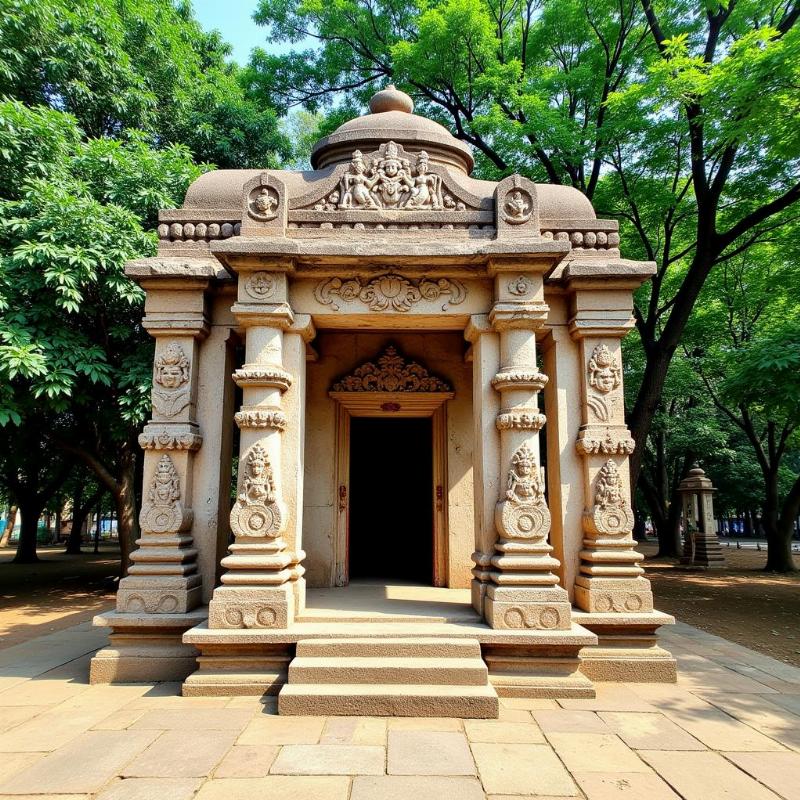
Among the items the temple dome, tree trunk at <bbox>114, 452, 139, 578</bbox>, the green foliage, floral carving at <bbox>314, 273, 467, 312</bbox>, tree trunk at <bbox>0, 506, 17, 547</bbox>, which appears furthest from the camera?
tree trunk at <bbox>0, 506, 17, 547</bbox>

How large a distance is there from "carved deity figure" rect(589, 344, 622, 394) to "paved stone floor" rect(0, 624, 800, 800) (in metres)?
2.83

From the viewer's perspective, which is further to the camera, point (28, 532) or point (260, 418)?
point (28, 532)

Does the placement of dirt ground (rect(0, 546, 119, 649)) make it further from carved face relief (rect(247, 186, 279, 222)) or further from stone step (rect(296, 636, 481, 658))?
carved face relief (rect(247, 186, 279, 222))

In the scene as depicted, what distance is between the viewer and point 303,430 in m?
5.88

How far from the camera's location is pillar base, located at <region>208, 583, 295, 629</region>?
478 cm

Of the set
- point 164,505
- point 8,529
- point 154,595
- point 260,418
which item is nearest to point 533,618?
point 260,418

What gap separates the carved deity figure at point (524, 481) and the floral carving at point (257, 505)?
213 centimetres

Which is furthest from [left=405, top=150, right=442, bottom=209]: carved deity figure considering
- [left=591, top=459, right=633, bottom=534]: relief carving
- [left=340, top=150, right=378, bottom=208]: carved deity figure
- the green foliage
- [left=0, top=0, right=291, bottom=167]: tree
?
[left=0, top=0, right=291, bottom=167]: tree

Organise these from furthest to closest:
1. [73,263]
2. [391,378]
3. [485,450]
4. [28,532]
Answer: [28,532] < [73,263] < [391,378] < [485,450]

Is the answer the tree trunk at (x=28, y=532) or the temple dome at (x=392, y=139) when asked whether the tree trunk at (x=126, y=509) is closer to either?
the temple dome at (x=392, y=139)

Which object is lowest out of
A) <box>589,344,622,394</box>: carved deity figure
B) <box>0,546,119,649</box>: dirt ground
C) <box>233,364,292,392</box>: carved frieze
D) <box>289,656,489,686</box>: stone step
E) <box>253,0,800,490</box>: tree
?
<box>0,546,119,649</box>: dirt ground

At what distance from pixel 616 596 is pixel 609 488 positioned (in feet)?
3.37

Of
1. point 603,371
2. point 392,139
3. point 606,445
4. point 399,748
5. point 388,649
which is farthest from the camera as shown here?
point 392,139

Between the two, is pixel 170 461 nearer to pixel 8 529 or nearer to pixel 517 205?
pixel 517 205
